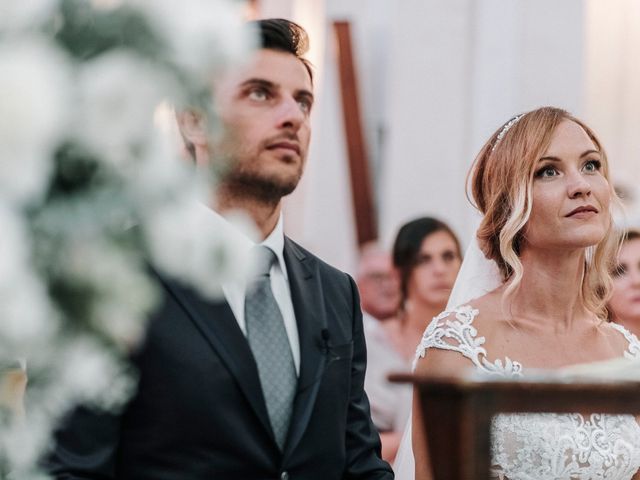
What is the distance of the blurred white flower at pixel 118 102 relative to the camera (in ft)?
3.96

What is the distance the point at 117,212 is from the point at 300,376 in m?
1.65

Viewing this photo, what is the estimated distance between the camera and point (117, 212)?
1251mm

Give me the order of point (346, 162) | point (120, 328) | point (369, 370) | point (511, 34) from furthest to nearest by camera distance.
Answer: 1. point (346, 162)
2. point (511, 34)
3. point (369, 370)
4. point (120, 328)

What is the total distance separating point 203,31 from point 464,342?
256 cm

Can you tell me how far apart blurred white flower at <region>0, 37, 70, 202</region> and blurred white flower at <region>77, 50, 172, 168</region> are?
3cm

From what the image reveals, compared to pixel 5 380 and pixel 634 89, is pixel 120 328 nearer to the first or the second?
pixel 5 380

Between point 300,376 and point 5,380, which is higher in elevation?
point 5,380

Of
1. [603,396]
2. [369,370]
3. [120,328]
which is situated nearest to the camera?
[120,328]

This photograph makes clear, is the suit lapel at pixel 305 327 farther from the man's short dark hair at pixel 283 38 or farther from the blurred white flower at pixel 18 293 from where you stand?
the blurred white flower at pixel 18 293

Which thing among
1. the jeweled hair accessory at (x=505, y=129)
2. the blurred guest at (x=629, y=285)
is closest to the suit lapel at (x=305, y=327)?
the jeweled hair accessory at (x=505, y=129)

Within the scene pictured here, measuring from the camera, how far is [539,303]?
12.5 ft

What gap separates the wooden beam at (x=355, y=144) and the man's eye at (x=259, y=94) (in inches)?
205

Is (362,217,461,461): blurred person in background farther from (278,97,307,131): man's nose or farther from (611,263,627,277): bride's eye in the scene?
(278,97,307,131): man's nose

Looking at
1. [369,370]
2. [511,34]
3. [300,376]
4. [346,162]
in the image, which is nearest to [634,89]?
[511,34]
